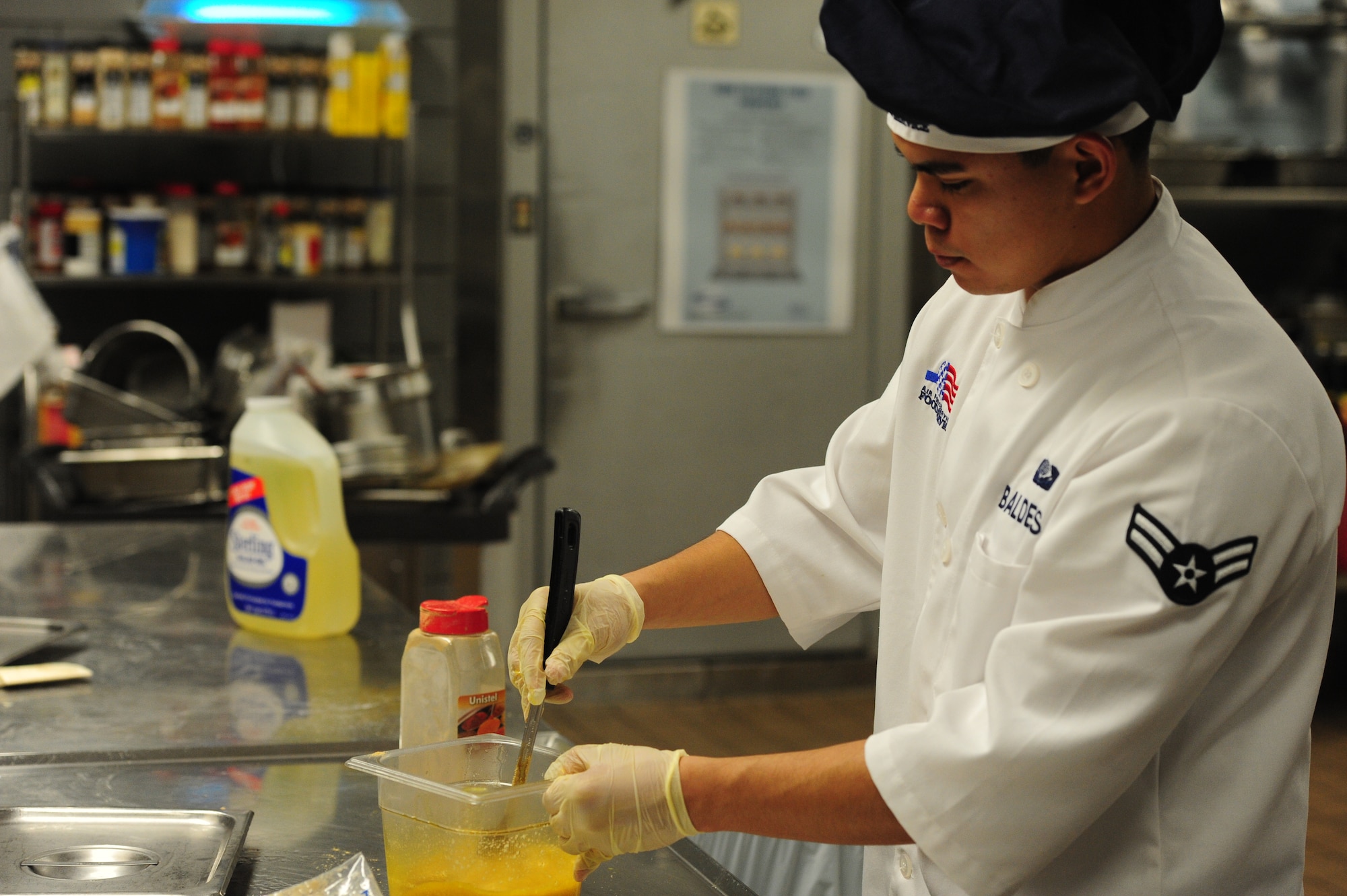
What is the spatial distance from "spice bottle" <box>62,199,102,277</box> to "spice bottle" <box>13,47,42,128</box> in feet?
Result: 0.84

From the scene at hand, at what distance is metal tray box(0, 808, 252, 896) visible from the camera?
0.97 m

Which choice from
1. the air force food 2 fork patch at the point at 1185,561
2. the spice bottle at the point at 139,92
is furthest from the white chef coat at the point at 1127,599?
the spice bottle at the point at 139,92

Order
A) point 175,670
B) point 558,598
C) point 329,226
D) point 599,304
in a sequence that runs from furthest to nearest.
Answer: point 599,304, point 329,226, point 175,670, point 558,598

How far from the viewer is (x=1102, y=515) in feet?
3.09

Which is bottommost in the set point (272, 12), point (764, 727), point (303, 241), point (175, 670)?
point (764, 727)

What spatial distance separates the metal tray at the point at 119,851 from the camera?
968mm

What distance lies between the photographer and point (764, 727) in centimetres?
391

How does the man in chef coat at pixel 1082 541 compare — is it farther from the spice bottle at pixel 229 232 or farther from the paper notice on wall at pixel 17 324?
the spice bottle at pixel 229 232

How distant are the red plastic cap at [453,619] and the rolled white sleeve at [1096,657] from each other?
16.9 inches

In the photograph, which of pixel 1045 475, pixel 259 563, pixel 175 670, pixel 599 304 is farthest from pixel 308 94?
pixel 1045 475

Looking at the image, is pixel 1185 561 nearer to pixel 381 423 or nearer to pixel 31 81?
pixel 381 423

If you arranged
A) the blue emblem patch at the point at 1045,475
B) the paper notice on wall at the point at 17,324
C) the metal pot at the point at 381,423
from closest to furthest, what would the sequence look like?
the blue emblem patch at the point at 1045,475 < the metal pot at the point at 381,423 < the paper notice on wall at the point at 17,324

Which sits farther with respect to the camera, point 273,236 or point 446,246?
point 446,246

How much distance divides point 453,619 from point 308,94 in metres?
3.03
